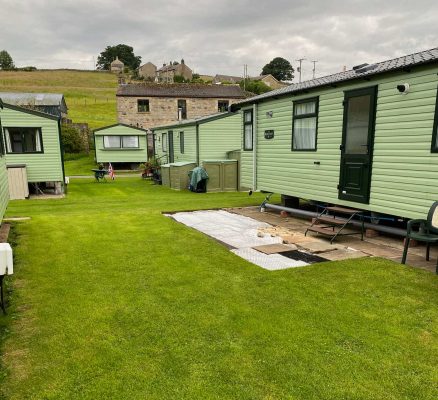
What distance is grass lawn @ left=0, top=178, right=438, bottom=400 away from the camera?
9.26 ft

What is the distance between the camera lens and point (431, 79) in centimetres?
608

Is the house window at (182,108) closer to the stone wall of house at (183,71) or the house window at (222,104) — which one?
the house window at (222,104)

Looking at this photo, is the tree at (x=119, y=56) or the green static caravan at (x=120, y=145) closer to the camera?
the green static caravan at (x=120, y=145)

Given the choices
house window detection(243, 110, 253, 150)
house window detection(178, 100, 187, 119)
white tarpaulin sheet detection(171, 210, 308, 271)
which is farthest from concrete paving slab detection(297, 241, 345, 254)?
house window detection(178, 100, 187, 119)

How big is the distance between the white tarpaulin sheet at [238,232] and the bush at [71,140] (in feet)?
A: 77.3

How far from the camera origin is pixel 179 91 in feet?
110

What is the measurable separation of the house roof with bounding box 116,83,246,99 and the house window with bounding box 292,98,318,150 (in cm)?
2504

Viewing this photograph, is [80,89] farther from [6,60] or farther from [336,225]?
[336,225]

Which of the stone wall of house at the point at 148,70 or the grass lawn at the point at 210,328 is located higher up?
the stone wall of house at the point at 148,70

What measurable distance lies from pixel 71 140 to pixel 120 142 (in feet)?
23.3

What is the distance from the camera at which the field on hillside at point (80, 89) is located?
156 ft

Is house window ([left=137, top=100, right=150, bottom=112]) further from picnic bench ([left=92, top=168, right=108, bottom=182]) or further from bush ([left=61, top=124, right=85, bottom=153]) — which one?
picnic bench ([left=92, top=168, right=108, bottom=182])

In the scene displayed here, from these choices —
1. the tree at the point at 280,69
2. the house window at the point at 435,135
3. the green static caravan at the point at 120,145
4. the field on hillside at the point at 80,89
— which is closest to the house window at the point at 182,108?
the green static caravan at the point at 120,145

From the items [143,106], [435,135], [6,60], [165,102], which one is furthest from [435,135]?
[6,60]
